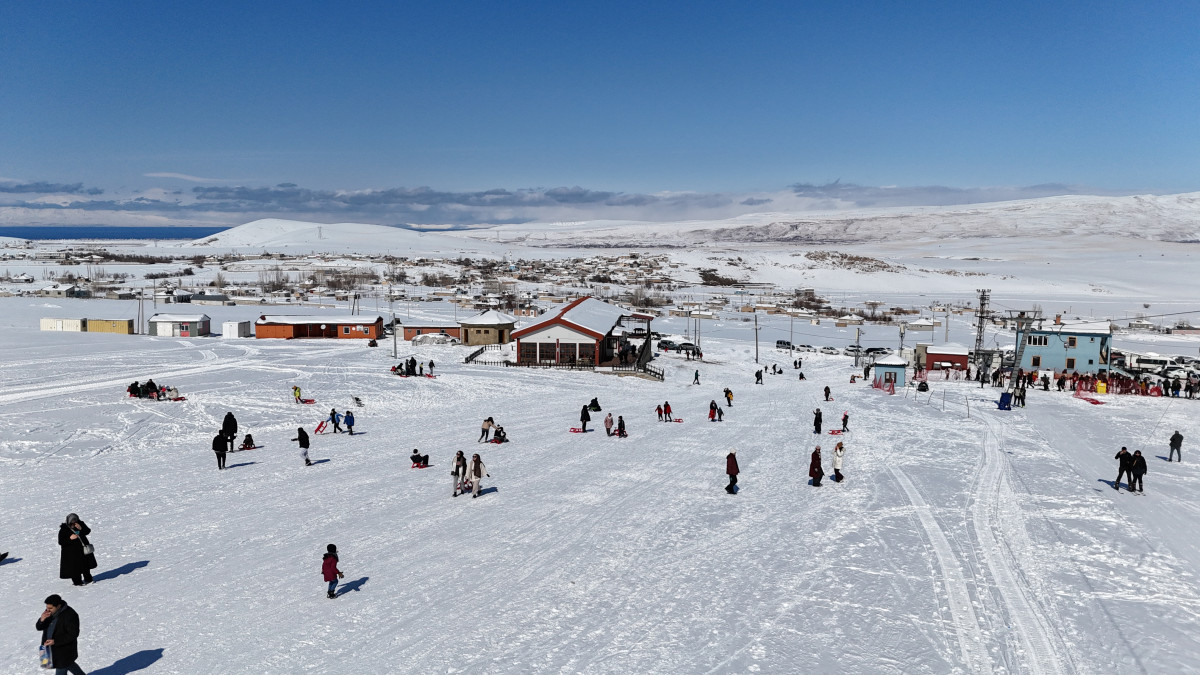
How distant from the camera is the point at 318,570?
11.6 meters

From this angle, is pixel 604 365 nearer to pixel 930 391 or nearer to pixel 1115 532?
pixel 930 391

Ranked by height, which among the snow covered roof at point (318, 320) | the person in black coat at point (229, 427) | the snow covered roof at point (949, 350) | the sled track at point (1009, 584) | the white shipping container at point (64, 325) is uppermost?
the snow covered roof at point (318, 320)

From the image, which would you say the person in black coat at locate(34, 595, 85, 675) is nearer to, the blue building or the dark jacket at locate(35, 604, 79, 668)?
the dark jacket at locate(35, 604, 79, 668)

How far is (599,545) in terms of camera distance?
12930mm

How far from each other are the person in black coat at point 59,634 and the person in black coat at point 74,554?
3.02m

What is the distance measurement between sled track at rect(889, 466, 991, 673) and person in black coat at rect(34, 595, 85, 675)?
10461 millimetres

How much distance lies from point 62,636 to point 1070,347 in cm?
4580

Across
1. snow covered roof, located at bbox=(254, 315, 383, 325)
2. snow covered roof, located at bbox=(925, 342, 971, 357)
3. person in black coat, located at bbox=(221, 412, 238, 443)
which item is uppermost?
snow covered roof, located at bbox=(254, 315, 383, 325)

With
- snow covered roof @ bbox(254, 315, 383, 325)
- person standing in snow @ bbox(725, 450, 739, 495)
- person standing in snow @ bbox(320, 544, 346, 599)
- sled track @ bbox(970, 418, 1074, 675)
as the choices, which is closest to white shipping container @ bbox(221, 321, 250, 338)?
snow covered roof @ bbox(254, 315, 383, 325)

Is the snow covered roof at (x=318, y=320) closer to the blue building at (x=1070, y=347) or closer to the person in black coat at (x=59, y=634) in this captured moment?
the blue building at (x=1070, y=347)

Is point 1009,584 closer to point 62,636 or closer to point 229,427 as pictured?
point 62,636

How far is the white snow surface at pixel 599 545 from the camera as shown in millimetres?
9312

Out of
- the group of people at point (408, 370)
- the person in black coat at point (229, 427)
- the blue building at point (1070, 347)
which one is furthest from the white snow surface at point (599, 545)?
the blue building at point (1070, 347)

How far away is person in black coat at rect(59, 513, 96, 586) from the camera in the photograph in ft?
34.6
